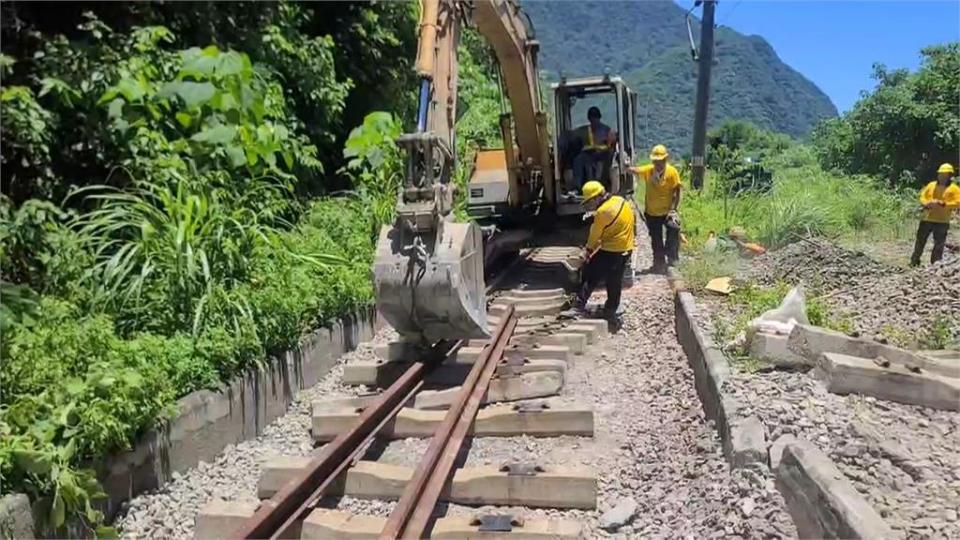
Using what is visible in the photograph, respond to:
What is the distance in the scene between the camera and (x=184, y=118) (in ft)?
31.9

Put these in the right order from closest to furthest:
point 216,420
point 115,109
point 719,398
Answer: point 719,398, point 216,420, point 115,109

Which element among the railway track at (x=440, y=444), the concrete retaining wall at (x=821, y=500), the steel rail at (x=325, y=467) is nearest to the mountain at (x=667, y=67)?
the railway track at (x=440, y=444)

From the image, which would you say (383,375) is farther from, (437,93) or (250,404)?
(437,93)

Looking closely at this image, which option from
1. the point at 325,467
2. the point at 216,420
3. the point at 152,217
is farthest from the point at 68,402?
the point at 152,217

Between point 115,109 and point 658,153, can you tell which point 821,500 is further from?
point 658,153

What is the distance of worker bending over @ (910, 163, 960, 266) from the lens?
43.8ft

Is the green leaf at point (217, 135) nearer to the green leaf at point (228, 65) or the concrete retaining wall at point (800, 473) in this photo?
the green leaf at point (228, 65)

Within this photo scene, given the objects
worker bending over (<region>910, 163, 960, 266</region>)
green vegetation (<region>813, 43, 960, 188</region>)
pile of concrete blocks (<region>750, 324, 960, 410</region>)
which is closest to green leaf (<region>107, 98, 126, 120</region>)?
pile of concrete blocks (<region>750, 324, 960, 410</region>)

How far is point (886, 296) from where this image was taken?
8.70 m

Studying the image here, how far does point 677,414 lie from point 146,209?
4.83 m

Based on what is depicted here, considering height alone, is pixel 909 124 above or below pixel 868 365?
above

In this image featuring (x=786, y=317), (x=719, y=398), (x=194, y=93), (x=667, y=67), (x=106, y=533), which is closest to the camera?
(x=106, y=533)

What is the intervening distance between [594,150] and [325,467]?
840 centimetres

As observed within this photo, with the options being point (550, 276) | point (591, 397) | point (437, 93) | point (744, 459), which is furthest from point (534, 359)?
point (550, 276)
